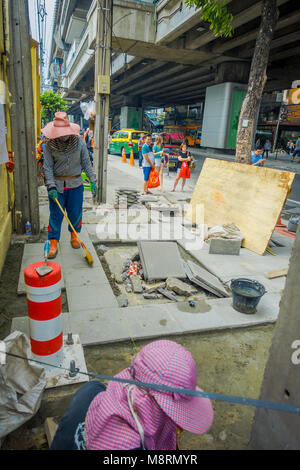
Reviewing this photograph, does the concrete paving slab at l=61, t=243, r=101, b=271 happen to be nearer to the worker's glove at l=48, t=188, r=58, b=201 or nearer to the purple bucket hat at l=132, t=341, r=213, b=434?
the worker's glove at l=48, t=188, r=58, b=201

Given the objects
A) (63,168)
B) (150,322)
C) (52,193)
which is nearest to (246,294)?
(150,322)

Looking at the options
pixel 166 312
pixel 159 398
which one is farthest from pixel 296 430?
pixel 166 312

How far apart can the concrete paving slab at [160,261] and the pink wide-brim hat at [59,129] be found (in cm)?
212

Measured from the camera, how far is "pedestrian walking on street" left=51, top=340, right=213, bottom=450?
126 cm

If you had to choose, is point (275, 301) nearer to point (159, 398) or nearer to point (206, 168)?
point (159, 398)

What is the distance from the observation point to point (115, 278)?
4688 millimetres

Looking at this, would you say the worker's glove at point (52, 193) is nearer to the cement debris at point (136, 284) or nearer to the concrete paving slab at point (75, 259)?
the concrete paving slab at point (75, 259)

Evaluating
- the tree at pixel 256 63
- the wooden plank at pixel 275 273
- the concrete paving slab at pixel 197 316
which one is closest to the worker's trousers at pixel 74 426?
the concrete paving slab at pixel 197 316

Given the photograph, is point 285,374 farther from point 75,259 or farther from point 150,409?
point 75,259

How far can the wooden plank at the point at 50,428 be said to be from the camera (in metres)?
2.10

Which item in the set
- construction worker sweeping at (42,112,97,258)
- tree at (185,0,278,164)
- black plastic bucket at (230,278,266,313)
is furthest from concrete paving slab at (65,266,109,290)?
tree at (185,0,278,164)

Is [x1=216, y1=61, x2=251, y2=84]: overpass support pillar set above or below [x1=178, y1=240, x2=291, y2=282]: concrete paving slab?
above

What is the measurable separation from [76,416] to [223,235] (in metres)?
4.86

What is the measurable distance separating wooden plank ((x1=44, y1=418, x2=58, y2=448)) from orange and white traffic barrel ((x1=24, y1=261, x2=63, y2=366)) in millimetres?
444
